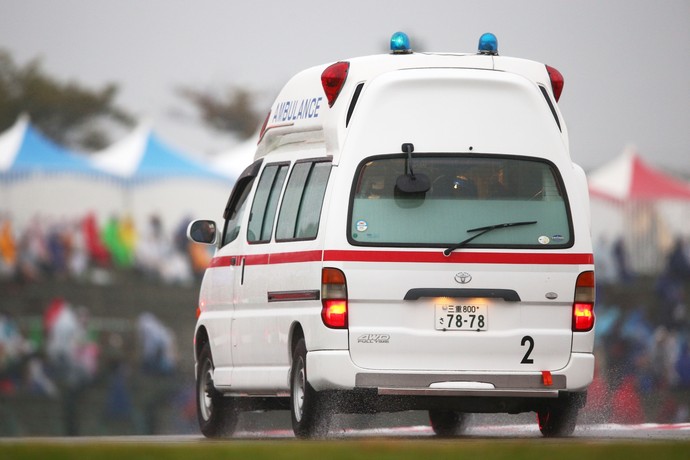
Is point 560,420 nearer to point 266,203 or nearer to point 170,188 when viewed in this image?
point 266,203

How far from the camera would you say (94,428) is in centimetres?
2509

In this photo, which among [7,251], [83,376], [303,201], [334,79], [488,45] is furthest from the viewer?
[7,251]

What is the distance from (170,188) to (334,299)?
2022 cm

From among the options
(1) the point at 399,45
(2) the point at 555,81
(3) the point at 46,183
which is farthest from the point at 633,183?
(1) the point at 399,45

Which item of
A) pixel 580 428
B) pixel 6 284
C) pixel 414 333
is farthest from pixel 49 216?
pixel 414 333

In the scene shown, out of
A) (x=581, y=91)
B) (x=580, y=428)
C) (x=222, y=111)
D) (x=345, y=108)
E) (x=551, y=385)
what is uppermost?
(x=345, y=108)

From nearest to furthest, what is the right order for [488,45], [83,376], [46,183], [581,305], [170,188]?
1. [581,305]
2. [488,45]
3. [83,376]
4. [46,183]
5. [170,188]

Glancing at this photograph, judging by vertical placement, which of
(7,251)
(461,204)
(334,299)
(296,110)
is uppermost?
(296,110)

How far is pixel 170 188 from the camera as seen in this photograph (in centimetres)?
3081

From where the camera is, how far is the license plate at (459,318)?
1086cm

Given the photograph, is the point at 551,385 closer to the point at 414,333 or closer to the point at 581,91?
the point at 414,333

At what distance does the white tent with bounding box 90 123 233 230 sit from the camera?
3030 centimetres

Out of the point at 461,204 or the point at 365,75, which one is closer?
the point at 461,204

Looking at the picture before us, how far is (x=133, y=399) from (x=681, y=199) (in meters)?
9.28
